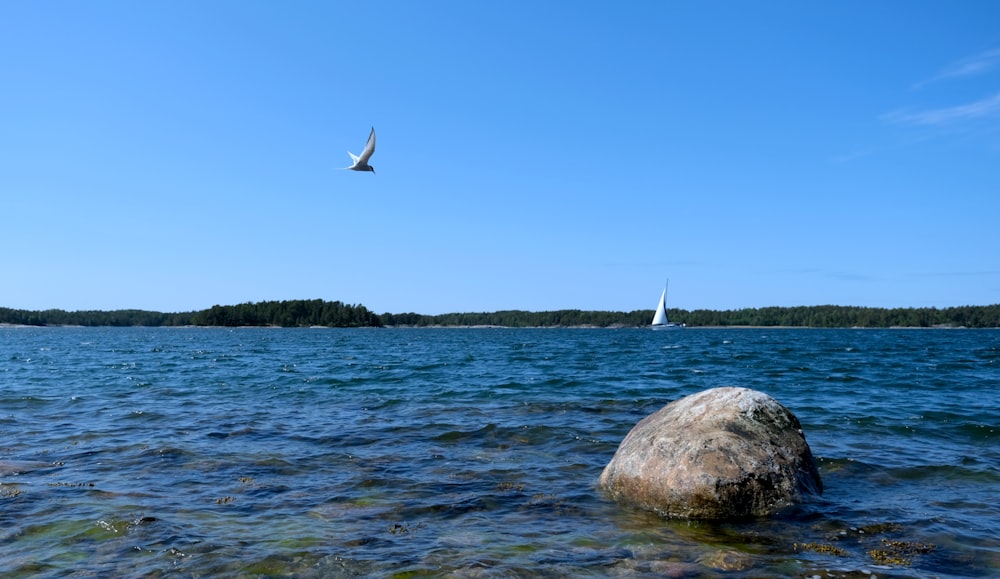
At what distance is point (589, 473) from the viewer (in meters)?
10.1

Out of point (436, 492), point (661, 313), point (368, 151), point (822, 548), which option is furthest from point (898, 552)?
point (661, 313)

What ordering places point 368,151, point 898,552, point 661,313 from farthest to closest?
point 661,313
point 368,151
point 898,552

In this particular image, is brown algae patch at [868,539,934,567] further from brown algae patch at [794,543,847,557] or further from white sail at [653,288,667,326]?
white sail at [653,288,667,326]

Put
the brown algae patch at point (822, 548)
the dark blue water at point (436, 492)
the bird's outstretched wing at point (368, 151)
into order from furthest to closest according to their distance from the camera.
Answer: the bird's outstretched wing at point (368, 151) < the brown algae patch at point (822, 548) < the dark blue water at point (436, 492)

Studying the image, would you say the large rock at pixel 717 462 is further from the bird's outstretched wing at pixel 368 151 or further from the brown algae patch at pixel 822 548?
the bird's outstretched wing at pixel 368 151

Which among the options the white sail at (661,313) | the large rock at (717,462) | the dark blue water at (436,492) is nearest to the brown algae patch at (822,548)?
the dark blue water at (436,492)

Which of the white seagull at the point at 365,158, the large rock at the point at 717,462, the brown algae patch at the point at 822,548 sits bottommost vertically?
the brown algae patch at the point at 822,548

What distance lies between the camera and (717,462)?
8.02 metres

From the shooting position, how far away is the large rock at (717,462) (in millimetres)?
7855

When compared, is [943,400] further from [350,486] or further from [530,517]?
[350,486]

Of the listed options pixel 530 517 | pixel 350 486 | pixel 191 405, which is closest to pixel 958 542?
pixel 530 517

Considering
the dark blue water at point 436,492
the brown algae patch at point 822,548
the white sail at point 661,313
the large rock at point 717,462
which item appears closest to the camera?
the dark blue water at point 436,492

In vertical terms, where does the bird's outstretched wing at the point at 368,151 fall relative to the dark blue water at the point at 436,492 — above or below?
above

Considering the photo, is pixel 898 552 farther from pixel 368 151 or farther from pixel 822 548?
pixel 368 151
